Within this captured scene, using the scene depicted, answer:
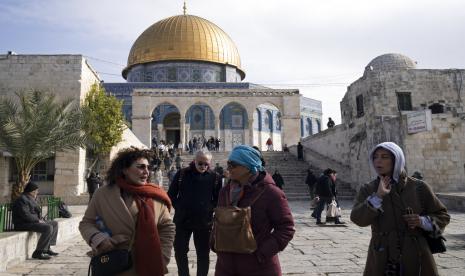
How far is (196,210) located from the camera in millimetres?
3598

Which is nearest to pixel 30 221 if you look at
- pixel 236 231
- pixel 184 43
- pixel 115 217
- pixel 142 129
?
pixel 115 217

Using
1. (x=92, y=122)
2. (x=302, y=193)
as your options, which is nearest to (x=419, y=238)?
(x=92, y=122)

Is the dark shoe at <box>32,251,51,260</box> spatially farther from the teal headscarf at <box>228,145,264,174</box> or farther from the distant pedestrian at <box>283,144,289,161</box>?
the distant pedestrian at <box>283,144,289,161</box>

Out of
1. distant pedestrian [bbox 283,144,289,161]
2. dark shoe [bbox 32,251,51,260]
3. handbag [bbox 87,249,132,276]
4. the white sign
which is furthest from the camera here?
distant pedestrian [bbox 283,144,289,161]

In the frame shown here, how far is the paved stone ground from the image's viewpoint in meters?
4.35

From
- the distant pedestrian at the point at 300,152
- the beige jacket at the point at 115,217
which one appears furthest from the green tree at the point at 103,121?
the beige jacket at the point at 115,217

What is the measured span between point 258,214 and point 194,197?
1502 millimetres

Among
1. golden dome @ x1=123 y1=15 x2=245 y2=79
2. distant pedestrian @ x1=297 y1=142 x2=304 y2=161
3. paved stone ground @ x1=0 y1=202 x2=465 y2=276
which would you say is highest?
golden dome @ x1=123 y1=15 x2=245 y2=79

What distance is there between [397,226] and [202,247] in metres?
1.90

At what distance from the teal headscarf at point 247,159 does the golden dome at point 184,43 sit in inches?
1186

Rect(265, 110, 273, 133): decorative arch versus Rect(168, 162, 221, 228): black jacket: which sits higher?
Rect(265, 110, 273, 133): decorative arch

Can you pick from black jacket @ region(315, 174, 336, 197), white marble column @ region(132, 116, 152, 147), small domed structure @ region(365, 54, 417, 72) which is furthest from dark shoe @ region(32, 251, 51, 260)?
white marble column @ region(132, 116, 152, 147)

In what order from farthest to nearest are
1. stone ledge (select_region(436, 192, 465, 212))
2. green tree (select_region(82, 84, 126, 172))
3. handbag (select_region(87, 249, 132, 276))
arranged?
1. green tree (select_region(82, 84, 126, 172))
2. stone ledge (select_region(436, 192, 465, 212))
3. handbag (select_region(87, 249, 132, 276))

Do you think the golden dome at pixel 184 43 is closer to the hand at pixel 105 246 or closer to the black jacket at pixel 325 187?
the black jacket at pixel 325 187
